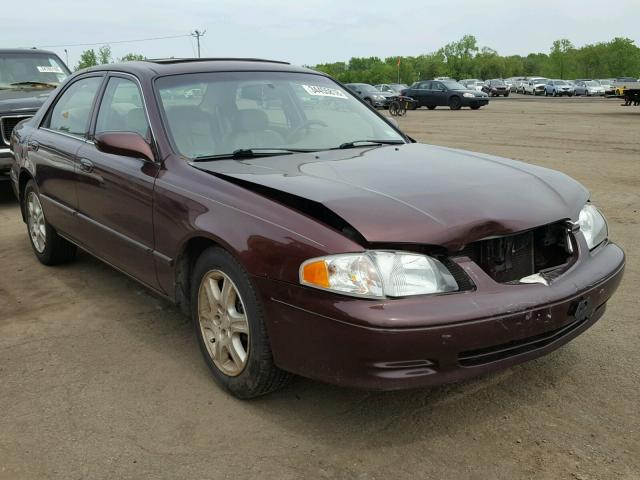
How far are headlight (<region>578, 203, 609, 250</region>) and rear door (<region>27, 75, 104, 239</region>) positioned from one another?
3122 mm

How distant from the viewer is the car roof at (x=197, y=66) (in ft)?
12.9

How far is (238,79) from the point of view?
156 inches

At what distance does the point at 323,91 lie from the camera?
14.1 ft

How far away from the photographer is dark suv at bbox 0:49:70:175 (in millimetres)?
7773

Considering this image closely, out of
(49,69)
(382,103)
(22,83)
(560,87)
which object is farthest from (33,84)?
(560,87)

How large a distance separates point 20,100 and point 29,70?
60.6 inches

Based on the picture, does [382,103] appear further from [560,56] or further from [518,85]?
[560,56]

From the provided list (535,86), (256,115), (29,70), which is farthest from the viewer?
(535,86)

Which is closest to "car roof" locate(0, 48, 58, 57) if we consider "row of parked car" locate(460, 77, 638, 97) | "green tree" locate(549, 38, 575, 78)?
"row of parked car" locate(460, 77, 638, 97)

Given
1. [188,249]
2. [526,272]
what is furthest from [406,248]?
[188,249]

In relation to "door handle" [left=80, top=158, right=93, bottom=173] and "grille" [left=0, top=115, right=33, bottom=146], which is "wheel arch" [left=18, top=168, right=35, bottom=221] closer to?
"door handle" [left=80, top=158, right=93, bottom=173]

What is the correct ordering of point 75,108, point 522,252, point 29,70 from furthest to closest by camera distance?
point 29,70 → point 75,108 → point 522,252

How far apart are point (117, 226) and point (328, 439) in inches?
75.3

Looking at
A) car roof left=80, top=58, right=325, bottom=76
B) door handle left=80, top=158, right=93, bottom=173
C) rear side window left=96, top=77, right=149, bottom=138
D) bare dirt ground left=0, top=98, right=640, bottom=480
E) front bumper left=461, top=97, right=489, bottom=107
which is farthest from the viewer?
front bumper left=461, top=97, right=489, bottom=107
